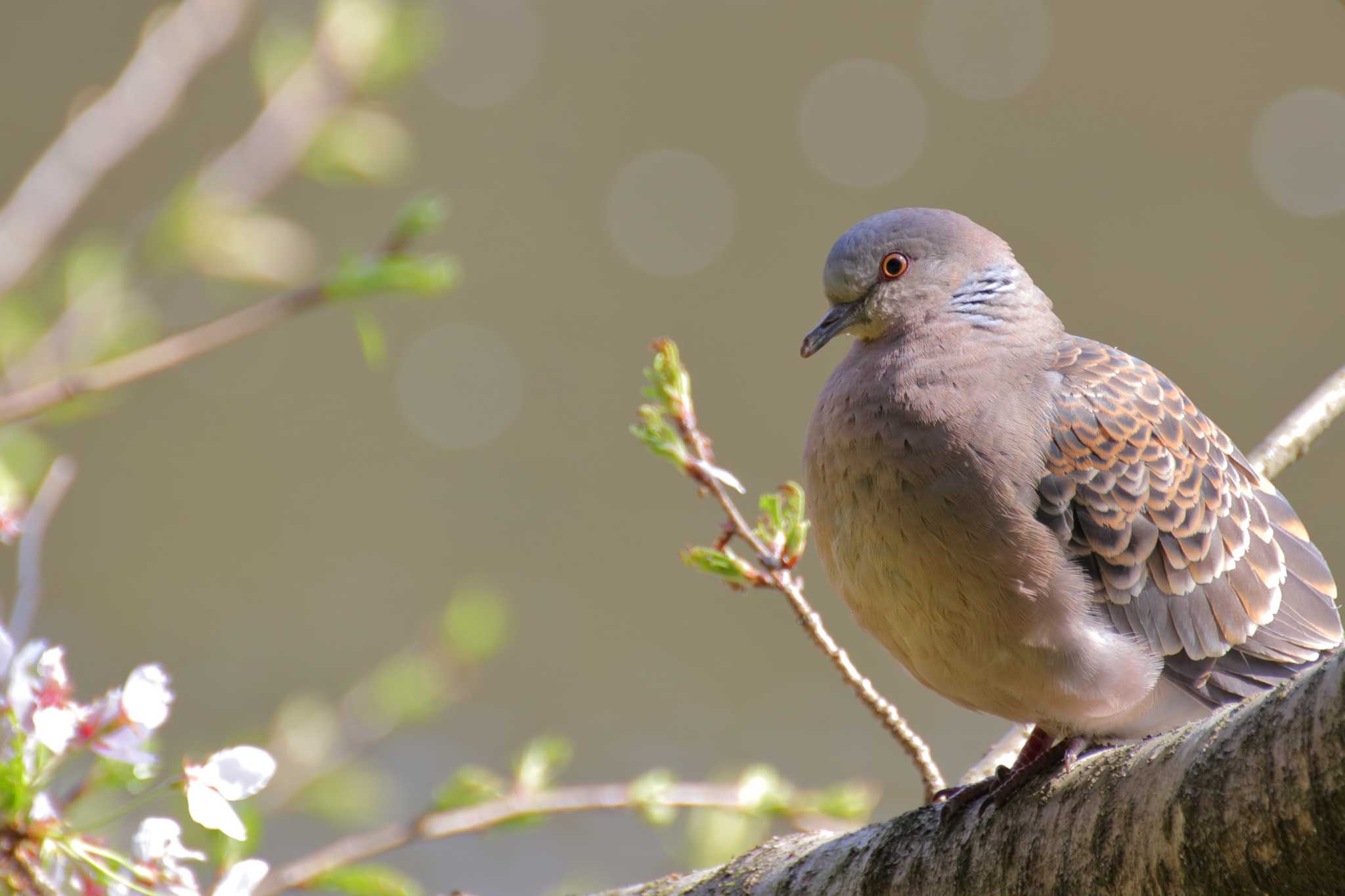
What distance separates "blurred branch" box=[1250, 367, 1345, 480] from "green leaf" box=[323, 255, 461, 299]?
1.26 meters

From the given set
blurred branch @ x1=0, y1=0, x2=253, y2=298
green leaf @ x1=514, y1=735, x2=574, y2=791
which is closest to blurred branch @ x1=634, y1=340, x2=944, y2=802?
green leaf @ x1=514, y1=735, x2=574, y2=791

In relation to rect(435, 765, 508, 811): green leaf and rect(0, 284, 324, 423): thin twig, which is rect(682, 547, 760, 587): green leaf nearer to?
rect(435, 765, 508, 811): green leaf

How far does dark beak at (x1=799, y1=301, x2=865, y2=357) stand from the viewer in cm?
214

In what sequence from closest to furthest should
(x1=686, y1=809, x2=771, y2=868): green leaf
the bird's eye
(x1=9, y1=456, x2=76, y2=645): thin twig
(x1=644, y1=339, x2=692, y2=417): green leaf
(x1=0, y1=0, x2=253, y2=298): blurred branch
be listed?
(x1=9, y1=456, x2=76, y2=645): thin twig, (x1=644, y1=339, x2=692, y2=417): green leaf, (x1=0, y1=0, x2=253, y2=298): blurred branch, (x1=686, y1=809, x2=771, y2=868): green leaf, the bird's eye

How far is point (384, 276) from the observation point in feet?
4.40

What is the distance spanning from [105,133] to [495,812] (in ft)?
3.22

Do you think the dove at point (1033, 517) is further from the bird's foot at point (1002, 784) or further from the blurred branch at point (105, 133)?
the blurred branch at point (105, 133)

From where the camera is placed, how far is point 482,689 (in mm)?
4387

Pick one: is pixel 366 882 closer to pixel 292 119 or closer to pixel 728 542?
pixel 728 542

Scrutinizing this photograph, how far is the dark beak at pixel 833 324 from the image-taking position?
214cm

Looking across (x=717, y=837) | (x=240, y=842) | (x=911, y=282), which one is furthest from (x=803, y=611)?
(x=911, y=282)

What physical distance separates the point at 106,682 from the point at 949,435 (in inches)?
139

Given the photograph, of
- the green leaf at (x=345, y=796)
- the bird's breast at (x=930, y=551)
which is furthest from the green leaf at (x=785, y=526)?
the green leaf at (x=345, y=796)

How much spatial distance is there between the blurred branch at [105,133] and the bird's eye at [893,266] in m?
1.05
